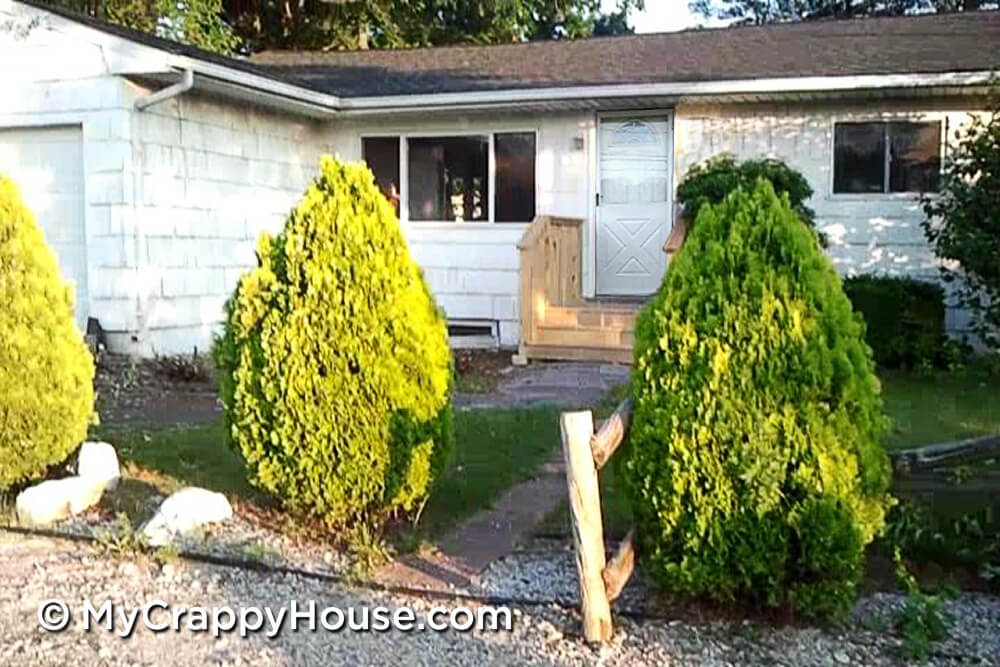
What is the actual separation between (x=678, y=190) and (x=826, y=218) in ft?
5.45

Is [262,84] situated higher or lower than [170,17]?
lower

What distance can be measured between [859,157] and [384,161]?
5.52 m

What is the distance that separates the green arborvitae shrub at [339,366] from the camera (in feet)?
13.1

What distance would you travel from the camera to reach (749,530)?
3.08 metres

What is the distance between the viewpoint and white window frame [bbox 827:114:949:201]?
1012 cm

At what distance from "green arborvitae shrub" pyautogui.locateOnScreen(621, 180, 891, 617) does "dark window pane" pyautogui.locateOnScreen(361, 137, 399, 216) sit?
9.13 m

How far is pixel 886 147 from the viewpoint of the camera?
33.9 ft

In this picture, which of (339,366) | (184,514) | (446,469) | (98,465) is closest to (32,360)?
(98,465)

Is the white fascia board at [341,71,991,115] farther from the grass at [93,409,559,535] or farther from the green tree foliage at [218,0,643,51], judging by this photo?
the green tree foliage at [218,0,643,51]

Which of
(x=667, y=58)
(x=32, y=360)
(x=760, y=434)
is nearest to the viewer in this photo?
(x=760, y=434)

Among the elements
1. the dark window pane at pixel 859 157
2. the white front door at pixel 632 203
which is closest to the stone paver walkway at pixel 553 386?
the white front door at pixel 632 203

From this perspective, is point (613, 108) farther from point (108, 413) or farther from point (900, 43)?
point (108, 413)

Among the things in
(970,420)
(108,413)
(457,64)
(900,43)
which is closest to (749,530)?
(970,420)

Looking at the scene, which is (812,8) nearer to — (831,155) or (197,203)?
(831,155)
